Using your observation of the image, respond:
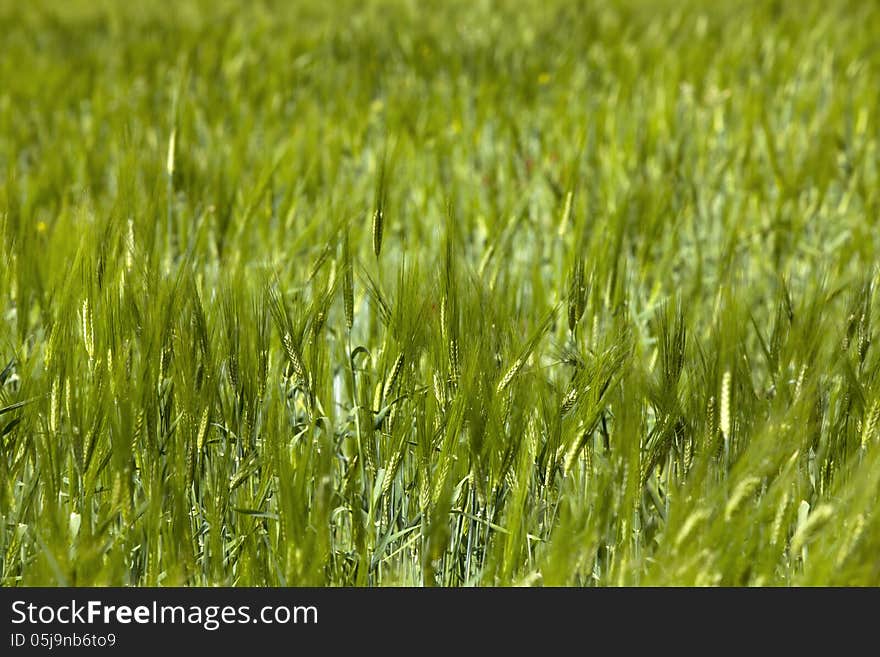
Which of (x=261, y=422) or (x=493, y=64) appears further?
(x=493, y=64)

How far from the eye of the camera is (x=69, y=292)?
3.64 feet

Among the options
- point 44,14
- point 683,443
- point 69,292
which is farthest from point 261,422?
point 44,14

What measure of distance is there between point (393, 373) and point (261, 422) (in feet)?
0.52

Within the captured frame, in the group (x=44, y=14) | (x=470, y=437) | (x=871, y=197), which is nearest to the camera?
(x=470, y=437)

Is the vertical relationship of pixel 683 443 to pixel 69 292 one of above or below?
below

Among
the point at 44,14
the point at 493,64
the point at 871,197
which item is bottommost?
the point at 871,197

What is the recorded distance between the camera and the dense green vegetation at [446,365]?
0.92 m

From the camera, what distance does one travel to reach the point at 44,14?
4.21 m

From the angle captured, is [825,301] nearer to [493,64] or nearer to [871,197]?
[871,197]

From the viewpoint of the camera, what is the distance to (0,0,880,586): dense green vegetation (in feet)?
3.02

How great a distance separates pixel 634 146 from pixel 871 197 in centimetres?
53

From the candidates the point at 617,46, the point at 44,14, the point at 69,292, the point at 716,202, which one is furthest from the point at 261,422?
the point at 44,14

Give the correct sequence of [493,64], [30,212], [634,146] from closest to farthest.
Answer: [30,212], [634,146], [493,64]

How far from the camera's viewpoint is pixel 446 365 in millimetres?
1055
